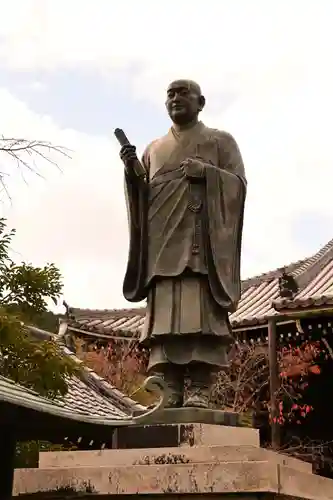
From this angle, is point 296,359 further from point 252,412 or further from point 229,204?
point 229,204

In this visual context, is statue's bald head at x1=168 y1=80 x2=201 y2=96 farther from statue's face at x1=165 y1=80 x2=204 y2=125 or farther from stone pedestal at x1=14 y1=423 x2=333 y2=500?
stone pedestal at x1=14 y1=423 x2=333 y2=500

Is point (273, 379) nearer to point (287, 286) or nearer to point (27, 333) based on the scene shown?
point (287, 286)

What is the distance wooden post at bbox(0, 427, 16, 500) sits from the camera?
4.70m

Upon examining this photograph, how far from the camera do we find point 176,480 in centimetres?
433

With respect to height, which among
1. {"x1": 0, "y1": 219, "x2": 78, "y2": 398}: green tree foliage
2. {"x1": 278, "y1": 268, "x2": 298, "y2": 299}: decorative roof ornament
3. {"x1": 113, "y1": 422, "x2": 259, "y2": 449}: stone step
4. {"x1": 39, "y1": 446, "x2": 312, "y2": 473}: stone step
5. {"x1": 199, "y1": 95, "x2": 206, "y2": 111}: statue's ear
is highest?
{"x1": 278, "y1": 268, "x2": 298, "y2": 299}: decorative roof ornament

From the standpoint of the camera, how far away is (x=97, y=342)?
15.1 m

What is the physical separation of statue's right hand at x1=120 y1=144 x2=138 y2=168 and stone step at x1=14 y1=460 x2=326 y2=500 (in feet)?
6.11

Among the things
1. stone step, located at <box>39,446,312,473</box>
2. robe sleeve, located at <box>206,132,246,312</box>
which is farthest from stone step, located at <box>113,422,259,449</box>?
robe sleeve, located at <box>206,132,246,312</box>

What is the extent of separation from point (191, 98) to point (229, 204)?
721 millimetres

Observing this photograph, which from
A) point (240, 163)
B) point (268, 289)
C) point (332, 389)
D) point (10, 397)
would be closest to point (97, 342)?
point (268, 289)

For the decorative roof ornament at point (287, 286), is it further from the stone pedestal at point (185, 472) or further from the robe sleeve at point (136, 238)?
the stone pedestal at point (185, 472)

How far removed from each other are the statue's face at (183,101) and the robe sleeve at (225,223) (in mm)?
252

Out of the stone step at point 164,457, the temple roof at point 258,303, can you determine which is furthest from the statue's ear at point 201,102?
the temple roof at point 258,303

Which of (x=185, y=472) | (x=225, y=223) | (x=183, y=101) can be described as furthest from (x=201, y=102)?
(x=185, y=472)
